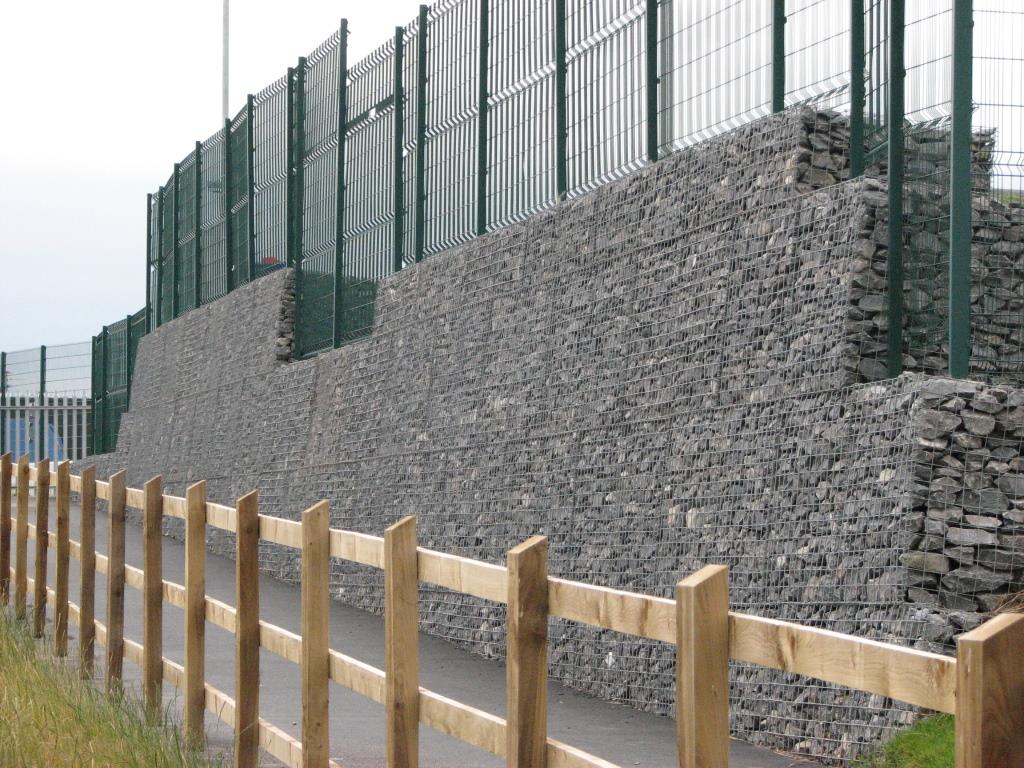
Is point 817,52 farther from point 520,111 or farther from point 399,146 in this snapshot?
point 399,146

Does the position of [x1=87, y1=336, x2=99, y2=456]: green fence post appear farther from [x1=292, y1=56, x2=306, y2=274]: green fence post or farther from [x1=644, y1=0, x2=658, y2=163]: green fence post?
[x1=644, y1=0, x2=658, y2=163]: green fence post

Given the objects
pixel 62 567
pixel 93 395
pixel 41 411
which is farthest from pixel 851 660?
pixel 41 411

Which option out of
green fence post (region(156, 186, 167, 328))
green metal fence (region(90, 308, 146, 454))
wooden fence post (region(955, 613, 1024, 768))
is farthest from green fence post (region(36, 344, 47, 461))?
wooden fence post (region(955, 613, 1024, 768))

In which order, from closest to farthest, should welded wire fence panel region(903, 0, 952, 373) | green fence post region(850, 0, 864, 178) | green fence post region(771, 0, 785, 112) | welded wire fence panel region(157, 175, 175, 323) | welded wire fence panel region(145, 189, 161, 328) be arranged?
1. welded wire fence panel region(903, 0, 952, 373)
2. green fence post region(850, 0, 864, 178)
3. green fence post region(771, 0, 785, 112)
4. welded wire fence panel region(157, 175, 175, 323)
5. welded wire fence panel region(145, 189, 161, 328)

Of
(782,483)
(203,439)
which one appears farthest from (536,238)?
(203,439)

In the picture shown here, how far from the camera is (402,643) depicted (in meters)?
5.39

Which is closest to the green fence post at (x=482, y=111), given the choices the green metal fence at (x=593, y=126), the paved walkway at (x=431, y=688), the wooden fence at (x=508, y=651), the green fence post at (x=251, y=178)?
→ the green metal fence at (x=593, y=126)

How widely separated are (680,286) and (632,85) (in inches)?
88.3

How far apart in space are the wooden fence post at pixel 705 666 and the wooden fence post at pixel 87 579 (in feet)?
22.4

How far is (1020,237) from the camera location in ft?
28.8

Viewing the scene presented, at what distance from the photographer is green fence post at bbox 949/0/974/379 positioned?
7.91 metres

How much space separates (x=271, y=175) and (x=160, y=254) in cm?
878

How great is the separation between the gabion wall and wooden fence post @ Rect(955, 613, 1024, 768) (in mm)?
4886

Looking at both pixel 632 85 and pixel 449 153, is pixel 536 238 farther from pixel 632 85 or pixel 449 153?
pixel 449 153
